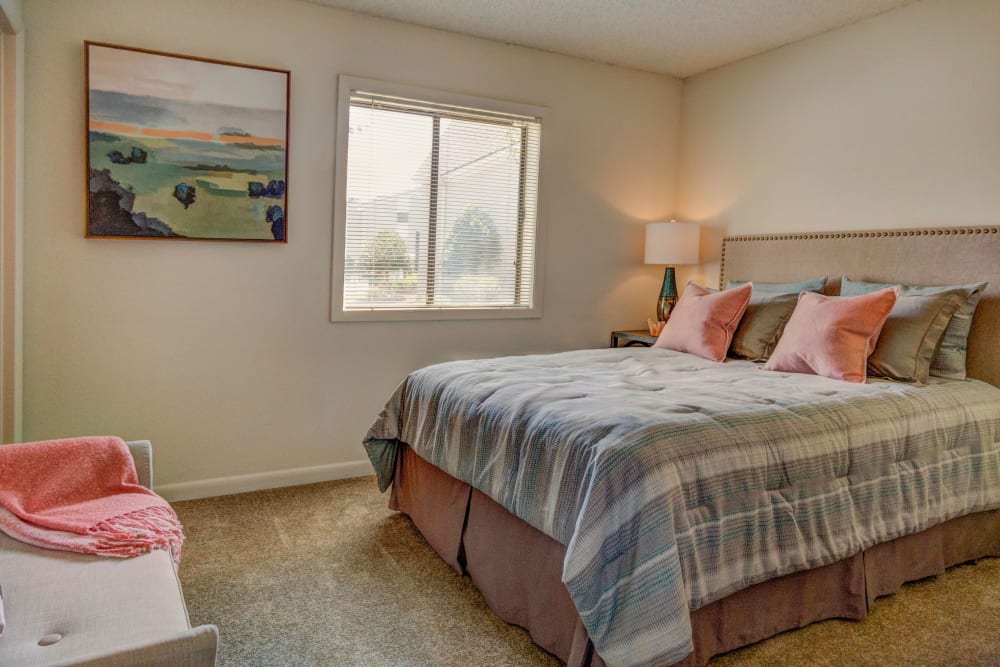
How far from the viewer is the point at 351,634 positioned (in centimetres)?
213

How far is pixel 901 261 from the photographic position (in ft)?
10.5

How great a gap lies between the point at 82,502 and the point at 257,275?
1717mm

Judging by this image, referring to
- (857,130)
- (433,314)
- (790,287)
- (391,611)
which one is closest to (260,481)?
(433,314)

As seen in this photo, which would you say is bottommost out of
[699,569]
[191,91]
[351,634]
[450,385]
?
[351,634]

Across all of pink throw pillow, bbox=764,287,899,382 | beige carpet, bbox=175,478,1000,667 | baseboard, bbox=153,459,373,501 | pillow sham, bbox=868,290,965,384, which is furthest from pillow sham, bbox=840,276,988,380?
baseboard, bbox=153,459,373,501

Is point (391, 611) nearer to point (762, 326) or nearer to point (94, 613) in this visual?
point (94, 613)

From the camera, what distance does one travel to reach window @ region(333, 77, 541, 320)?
3639 millimetres

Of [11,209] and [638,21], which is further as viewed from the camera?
[638,21]

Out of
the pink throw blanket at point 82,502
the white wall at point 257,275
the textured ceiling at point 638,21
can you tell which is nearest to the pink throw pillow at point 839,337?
the textured ceiling at point 638,21

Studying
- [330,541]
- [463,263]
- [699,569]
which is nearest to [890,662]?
[699,569]

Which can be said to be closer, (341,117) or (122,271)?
(122,271)

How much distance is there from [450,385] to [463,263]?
149 centimetres

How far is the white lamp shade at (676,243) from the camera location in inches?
167

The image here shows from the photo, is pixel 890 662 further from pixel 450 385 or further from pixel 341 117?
pixel 341 117
